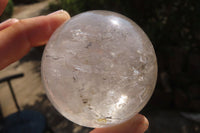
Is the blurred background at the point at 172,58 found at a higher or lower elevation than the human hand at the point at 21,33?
lower

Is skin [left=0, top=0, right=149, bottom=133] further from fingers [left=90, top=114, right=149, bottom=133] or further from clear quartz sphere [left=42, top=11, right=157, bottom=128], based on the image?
clear quartz sphere [left=42, top=11, right=157, bottom=128]

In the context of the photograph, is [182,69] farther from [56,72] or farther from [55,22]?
[56,72]

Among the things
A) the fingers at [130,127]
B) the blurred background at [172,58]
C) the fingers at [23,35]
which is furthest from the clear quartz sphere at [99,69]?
the blurred background at [172,58]

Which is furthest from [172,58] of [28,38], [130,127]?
[28,38]

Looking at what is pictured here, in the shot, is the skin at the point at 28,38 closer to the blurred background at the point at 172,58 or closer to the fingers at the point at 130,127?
the fingers at the point at 130,127

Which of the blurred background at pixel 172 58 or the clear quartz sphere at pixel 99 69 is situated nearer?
the clear quartz sphere at pixel 99 69

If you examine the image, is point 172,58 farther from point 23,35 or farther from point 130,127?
point 23,35
